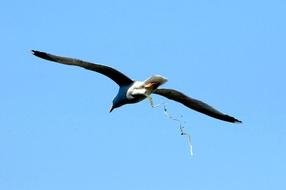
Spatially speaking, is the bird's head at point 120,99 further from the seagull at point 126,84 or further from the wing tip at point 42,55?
the wing tip at point 42,55

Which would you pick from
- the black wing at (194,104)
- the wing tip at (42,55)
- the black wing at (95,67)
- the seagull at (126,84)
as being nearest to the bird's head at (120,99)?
the seagull at (126,84)

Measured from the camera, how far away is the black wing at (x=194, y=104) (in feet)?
92.8

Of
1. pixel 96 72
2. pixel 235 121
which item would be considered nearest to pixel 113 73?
pixel 96 72

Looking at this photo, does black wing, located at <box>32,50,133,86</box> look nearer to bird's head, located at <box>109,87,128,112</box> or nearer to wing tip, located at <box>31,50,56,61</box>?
wing tip, located at <box>31,50,56,61</box>

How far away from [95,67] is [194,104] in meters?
3.57

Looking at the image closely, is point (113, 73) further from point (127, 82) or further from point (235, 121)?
point (235, 121)

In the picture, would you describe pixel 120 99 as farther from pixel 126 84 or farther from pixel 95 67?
pixel 95 67

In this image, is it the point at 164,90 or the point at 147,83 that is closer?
the point at 147,83

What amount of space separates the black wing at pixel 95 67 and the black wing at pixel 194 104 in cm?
131

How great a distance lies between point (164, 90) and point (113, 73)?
191 centimetres

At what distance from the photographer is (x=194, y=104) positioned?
29.0 m

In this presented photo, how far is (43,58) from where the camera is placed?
87.0ft

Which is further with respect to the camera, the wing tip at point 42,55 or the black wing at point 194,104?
the black wing at point 194,104

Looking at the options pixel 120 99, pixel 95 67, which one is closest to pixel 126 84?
pixel 120 99
